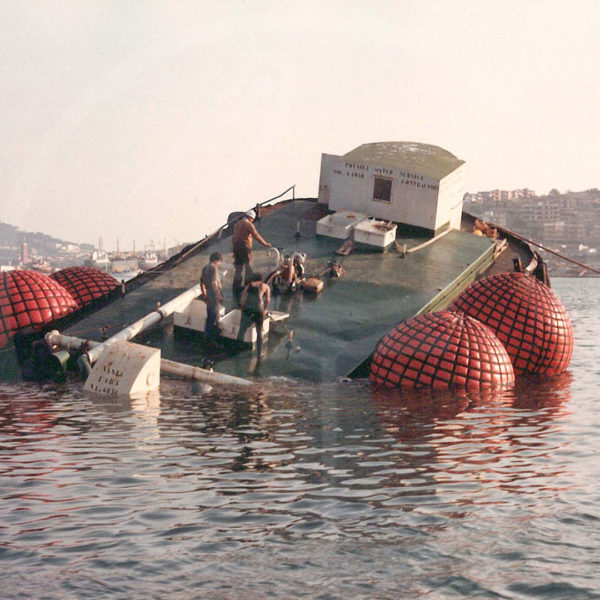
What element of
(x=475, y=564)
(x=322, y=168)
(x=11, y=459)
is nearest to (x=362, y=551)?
(x=475, y=564)

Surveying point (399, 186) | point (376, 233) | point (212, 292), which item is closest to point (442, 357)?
point (212, 292)

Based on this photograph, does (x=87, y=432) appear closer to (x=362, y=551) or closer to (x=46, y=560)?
(x=46, y=560)

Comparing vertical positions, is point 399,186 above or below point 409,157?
below

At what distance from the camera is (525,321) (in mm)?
20188

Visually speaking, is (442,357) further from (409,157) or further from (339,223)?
(409,157)

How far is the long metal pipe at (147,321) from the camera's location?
17.6 metres

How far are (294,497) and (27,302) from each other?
36.0ft

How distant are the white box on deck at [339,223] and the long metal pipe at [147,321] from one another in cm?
688

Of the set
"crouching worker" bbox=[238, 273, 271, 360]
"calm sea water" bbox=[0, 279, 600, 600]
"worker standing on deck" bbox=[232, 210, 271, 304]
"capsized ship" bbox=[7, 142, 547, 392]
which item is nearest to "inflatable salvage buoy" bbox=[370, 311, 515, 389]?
"calm sea water" bbox=[0, 279, 600, 600]

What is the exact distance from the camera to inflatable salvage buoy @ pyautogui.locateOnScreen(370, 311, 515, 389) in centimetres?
1753

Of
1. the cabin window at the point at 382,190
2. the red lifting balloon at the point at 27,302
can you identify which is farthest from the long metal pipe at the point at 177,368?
the cabin window at the point at 382,190

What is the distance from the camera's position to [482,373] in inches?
695

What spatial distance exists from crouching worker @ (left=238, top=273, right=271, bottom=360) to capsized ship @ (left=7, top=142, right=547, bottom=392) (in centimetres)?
19

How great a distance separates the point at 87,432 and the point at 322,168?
18110mm
